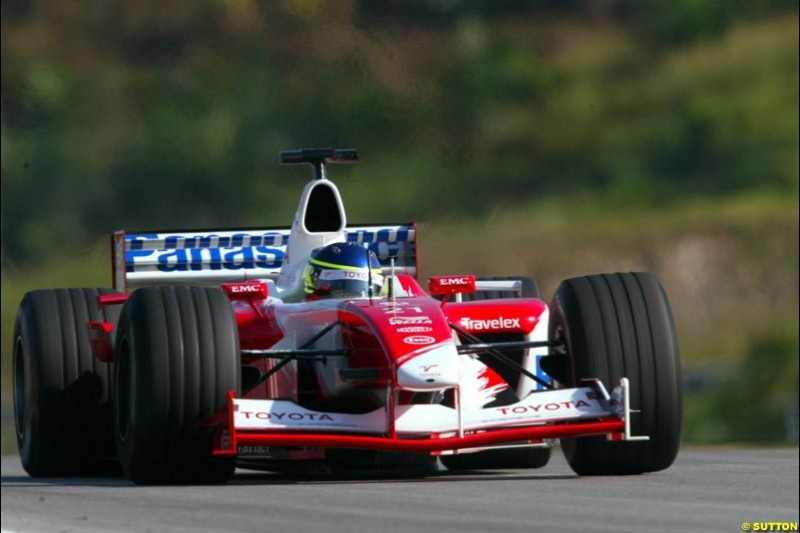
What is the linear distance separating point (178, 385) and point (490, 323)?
2.06 meters

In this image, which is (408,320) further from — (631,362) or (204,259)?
(204,259)

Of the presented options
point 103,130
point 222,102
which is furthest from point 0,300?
point 222,102

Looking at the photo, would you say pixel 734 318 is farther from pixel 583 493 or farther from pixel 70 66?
pixel 583 493

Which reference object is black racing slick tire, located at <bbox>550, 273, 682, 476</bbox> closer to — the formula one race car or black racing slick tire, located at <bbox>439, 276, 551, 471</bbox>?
the formula one race car

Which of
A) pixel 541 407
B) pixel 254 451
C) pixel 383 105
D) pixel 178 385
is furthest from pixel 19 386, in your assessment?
pixel 383 105

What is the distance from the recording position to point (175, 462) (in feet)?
32.3

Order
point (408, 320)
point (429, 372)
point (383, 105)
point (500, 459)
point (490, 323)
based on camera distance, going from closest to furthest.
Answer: point (429, 372), point (408, 320), point (490, 323), point (500, 459), point (383, 105)

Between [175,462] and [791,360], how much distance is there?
39.8 ft

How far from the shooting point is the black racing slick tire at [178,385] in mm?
9797

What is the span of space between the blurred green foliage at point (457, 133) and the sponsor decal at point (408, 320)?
853 cm

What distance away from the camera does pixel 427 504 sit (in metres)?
8.57

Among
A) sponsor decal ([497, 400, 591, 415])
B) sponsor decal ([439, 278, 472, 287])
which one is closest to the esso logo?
sponsor decal ([497, 400, 591, 415])

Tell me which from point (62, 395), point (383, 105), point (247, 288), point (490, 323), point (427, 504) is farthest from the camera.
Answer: point (383, 105)

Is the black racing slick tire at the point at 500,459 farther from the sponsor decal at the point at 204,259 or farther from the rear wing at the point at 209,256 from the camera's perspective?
the sponsor decal at the point at 204,259
